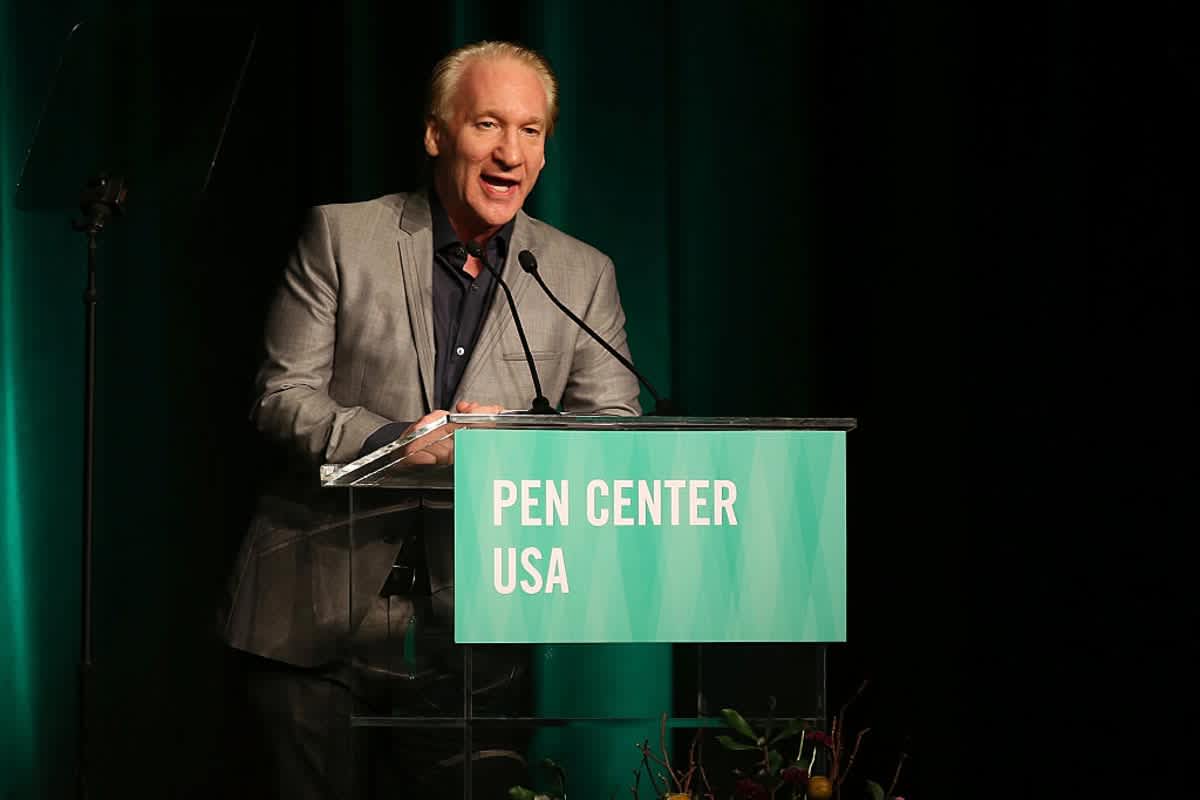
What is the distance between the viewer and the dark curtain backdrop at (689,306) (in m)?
2.56

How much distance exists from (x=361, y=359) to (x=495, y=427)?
3.05 feet

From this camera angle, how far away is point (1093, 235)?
2266 millimetres

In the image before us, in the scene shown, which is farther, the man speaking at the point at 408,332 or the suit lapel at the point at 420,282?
the suit lapel at the point at 420,282

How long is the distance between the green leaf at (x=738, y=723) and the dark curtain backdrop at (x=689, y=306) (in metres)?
0.95

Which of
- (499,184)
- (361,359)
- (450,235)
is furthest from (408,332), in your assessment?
(499,184)

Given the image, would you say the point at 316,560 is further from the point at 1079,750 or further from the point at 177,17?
the point at 177,17

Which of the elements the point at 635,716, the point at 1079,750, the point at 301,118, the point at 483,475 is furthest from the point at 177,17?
the point at 1079,750

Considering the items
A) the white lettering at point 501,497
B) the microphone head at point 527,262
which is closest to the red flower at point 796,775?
the white lettering at point 501,497

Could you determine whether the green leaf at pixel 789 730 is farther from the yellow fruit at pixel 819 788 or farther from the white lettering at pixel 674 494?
the white lettering at pixel 674 494

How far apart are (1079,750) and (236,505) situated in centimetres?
200

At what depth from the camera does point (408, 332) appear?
2.51 m

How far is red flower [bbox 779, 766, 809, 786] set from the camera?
5.11ft

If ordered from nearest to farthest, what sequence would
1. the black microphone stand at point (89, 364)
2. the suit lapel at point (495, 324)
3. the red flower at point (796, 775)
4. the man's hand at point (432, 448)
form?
1. the red flower at point (796, 775)
2. the man's hand at point (432, 448)
3. the suit lapel at point (495, 324)
4. the black microphone stand at point (89, 364)

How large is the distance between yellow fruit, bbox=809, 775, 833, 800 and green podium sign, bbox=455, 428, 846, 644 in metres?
0.15
